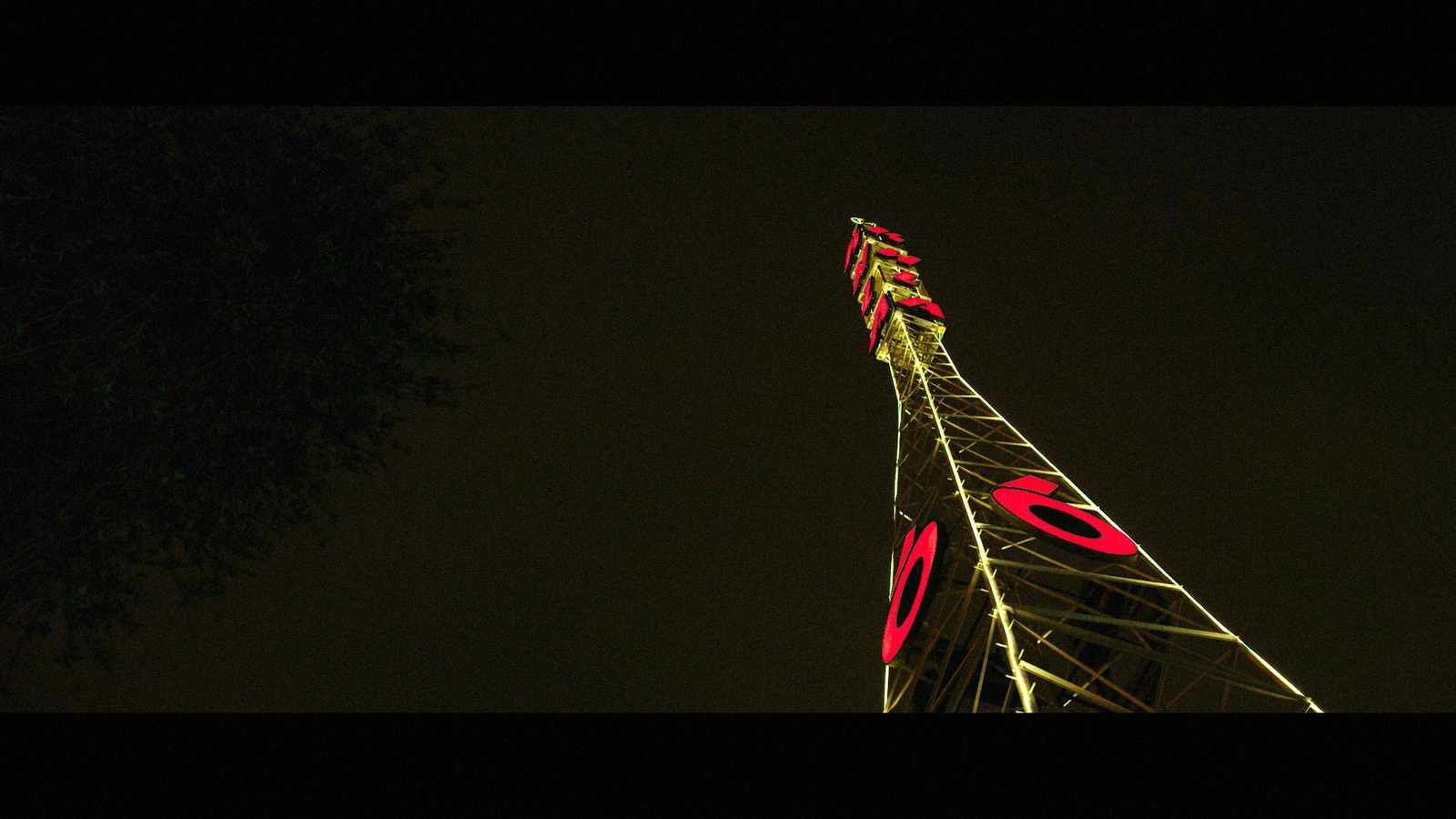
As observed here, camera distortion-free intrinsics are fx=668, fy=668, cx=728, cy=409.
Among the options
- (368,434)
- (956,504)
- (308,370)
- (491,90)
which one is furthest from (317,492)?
(956,504)

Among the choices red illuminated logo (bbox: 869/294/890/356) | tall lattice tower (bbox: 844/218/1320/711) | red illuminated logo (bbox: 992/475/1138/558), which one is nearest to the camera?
tall lattice tower (bbox: 844/218/1320/711)

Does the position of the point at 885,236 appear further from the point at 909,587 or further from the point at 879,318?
the point at 909,587

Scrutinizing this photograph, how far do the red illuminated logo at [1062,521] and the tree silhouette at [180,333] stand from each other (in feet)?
18.0

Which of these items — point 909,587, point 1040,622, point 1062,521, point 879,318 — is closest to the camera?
point 1040,622

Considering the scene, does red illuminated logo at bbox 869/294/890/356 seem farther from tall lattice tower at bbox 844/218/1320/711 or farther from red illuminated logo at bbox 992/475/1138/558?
red illuminated logo at bbox 992/475/1138/558

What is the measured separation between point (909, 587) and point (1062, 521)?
1281mm

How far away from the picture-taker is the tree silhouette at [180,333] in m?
5.02

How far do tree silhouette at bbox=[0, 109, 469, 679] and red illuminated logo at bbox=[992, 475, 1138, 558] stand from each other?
216 inches

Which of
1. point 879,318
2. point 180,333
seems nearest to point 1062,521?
point 879,318

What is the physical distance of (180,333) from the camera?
5.48 metres

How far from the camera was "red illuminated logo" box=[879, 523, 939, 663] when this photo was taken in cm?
505

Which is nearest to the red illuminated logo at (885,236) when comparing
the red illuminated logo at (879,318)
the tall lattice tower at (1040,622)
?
the red illuminated logo at (879,318)

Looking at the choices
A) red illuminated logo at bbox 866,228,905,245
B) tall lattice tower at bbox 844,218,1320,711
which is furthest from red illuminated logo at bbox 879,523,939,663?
red illuminated logo at bbox 866,228,905,245

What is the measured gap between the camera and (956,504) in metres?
5.86
